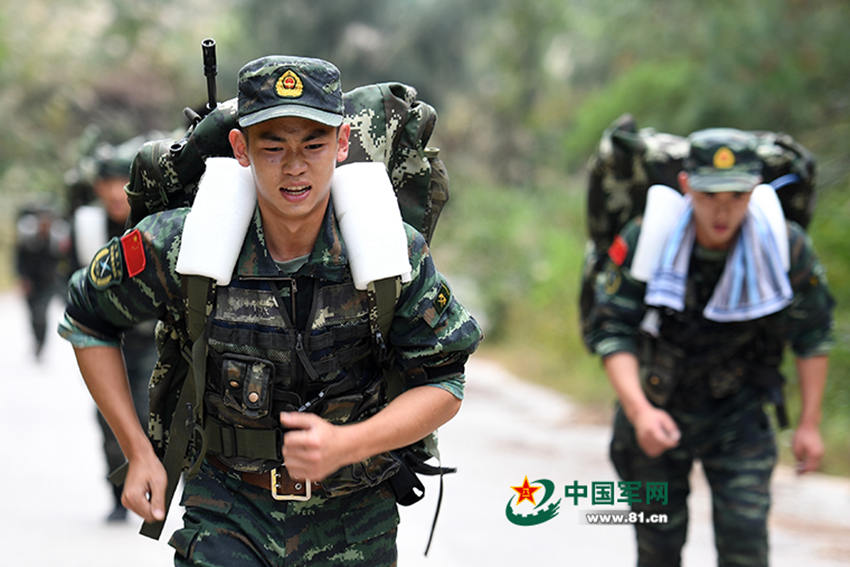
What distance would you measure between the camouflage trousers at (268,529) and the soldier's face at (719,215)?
82.3 inches

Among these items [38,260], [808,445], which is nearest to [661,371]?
[808,445]

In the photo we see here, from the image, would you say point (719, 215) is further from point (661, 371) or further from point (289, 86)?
point (289, 86)

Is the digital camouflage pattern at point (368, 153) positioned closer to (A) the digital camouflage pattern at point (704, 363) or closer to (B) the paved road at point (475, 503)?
(A) the digital camouflage pattern at point (704, 363)

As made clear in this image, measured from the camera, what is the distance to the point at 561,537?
6578 mm

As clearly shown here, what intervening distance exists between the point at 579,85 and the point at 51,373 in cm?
1216

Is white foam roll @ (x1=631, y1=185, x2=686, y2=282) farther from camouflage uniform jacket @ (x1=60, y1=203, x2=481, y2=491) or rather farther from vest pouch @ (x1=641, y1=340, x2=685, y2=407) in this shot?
camouflage uniform jacket @ (x1=60, y1=203, x2=481, y2=491)

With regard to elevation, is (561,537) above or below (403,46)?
below

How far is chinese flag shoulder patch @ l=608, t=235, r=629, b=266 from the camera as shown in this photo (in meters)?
4.75

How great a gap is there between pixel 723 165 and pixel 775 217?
0.34m

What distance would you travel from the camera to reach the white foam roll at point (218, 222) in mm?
2879

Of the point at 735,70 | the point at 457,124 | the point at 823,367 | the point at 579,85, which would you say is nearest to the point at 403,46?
the point at 457,124

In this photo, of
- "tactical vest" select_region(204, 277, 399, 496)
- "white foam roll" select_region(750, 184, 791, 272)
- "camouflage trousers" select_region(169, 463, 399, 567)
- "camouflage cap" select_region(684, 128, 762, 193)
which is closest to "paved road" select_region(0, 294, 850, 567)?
"white foam roll" select_region(750, 184, 791, 272)

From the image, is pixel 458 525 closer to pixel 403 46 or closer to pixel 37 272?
pixel 37 272

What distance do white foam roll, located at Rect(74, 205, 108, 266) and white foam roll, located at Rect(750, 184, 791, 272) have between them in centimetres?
377
